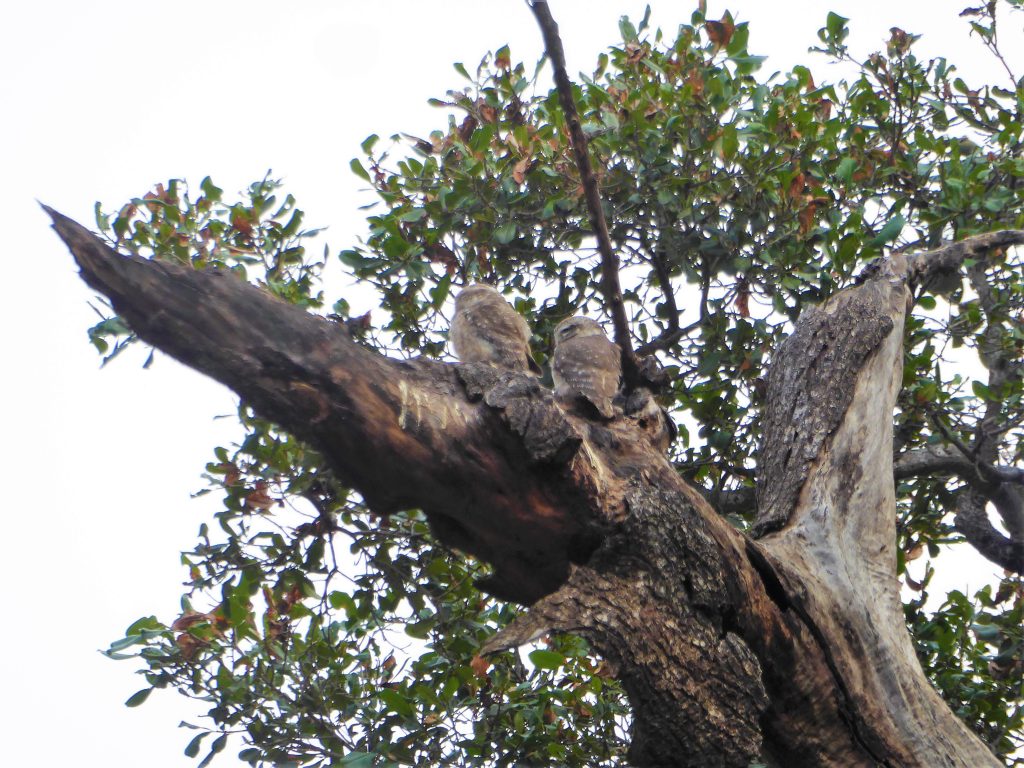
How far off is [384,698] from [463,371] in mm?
1483

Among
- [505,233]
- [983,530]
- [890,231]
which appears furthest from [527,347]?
[983,530]

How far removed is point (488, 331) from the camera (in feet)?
13.0

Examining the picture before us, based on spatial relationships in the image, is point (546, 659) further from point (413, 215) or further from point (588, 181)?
point (413, 215)

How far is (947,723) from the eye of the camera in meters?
2.92

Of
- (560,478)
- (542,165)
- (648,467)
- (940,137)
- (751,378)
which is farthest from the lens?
(940,137)

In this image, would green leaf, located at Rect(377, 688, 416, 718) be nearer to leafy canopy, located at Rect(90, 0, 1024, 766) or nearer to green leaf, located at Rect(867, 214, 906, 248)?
leafy canopy, located at Rect(90, 0, 1024, 766)

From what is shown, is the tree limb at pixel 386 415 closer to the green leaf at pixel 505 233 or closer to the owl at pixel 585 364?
the owl at pixel 585 364

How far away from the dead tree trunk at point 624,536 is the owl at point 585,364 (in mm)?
272

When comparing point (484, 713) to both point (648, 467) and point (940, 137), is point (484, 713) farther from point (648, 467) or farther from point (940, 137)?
point (940, 137)

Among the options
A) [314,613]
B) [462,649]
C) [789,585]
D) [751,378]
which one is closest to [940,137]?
[751,378]

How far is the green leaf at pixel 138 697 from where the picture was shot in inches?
144

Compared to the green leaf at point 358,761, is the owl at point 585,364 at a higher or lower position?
higher

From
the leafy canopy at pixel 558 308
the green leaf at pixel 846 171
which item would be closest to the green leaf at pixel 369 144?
the leafy canopy at pixel 558 308

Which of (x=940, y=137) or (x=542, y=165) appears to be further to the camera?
(x=940, y=137)
